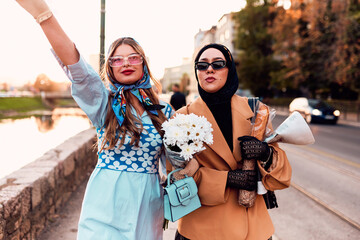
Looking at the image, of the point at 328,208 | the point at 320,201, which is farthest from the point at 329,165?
the point at 328,208

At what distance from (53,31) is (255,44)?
3873 cm

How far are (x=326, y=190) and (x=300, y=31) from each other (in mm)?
22582

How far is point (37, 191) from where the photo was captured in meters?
3.08

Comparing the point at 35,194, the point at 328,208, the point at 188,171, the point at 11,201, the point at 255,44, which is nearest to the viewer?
the point at 188,171

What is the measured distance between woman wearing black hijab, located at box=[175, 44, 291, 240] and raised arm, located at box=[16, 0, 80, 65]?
33.6 inches

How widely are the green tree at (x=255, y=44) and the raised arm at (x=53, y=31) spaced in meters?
35.4

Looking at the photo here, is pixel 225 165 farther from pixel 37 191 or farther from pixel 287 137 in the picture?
pixel 37 191

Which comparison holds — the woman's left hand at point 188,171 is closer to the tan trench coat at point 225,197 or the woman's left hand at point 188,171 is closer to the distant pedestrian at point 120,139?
the tan trench coat at point 225,197

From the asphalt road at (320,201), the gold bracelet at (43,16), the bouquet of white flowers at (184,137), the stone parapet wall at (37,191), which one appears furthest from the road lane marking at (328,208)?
the gold bracelet at (43,16)

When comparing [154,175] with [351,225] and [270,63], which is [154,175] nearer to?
[351,225]

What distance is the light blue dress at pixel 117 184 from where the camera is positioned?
1856mm

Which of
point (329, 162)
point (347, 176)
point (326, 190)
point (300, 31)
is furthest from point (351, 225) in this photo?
point (300, 31)

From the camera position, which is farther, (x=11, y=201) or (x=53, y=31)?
(x=11, y=201)

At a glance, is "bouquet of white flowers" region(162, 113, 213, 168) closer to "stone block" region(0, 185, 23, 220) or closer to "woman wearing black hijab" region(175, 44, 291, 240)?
"woman wearing black hijab" region(175, 44, 291, 240)
